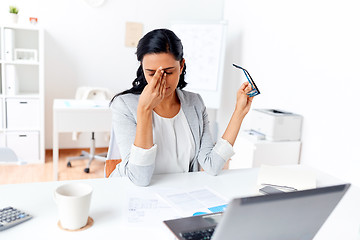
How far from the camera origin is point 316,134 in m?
2.68

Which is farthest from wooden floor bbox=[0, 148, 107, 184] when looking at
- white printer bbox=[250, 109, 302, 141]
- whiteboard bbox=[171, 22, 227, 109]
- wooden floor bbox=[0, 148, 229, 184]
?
white printer bbox=[250, 109, 302, 141]

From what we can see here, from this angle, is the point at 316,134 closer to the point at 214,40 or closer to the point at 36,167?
the point at 214,40

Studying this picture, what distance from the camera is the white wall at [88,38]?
12.3ft

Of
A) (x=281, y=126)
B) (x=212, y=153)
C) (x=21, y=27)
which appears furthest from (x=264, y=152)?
(x=21, y=27)

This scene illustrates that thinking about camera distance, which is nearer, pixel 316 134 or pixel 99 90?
pixel 316 134

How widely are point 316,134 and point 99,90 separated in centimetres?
216

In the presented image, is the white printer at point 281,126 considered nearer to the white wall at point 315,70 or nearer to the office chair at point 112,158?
the white wall at point 315,70

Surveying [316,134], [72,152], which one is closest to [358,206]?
[316,134]

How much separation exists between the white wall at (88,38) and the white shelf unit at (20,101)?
272mm

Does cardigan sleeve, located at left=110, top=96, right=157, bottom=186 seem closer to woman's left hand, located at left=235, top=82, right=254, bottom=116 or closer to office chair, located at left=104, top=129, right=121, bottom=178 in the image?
office chair, located at left=104, top=129, right=121, bottom=178

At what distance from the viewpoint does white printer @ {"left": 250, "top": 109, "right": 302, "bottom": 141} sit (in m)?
2.76

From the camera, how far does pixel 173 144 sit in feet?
4.81

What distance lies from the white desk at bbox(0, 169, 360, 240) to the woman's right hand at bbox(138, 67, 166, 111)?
291 mm

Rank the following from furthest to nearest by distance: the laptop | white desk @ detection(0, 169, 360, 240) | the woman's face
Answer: the woman's face → white desk @ detection(0, 169, 360, 240) → the laptop
